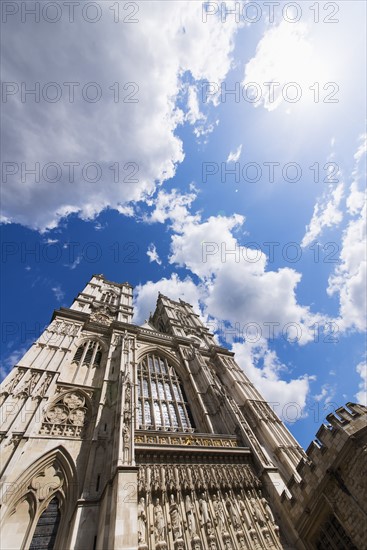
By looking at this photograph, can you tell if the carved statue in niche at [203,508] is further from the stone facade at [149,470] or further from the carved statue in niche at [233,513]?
the carved statue in niche at [233,513]

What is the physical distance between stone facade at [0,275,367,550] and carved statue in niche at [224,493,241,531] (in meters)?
0.04

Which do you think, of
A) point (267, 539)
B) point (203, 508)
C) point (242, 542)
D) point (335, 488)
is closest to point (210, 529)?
point (203, 508)

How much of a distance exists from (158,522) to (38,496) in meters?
4.59

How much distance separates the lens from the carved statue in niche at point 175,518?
7859 mm

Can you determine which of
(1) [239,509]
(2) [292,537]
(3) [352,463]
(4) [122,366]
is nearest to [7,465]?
(4) [122,366]

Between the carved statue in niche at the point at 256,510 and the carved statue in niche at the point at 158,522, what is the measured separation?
12.0 feet

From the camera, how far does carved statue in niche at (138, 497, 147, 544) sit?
7462 millimetres

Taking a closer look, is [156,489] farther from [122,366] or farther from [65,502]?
[122,366]

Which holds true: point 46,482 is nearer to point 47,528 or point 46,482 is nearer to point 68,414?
point 47,528

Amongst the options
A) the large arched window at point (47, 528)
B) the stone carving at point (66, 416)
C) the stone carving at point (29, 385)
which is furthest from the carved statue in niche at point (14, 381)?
the large arched window at point (47, 528)

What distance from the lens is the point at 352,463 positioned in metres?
7.52

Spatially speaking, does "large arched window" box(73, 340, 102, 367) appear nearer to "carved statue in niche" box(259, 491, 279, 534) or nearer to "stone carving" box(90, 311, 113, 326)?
"stone carving" box(90, 311, 113, 326)

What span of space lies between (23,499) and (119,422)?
388 cm

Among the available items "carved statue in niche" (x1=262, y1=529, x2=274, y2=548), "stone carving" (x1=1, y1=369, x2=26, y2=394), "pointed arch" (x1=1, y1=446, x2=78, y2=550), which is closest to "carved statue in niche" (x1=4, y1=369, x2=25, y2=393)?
"stone carving" (x1=1, y1=369, x2=26, y2=394)
